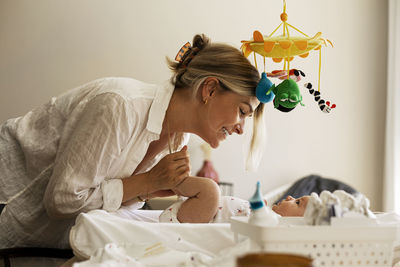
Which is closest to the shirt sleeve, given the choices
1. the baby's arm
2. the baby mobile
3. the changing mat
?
the baby's arm

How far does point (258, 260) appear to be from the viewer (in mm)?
676

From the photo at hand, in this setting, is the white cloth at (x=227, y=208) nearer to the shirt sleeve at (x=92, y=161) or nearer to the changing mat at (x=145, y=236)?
the shirt sleeve at (x=92, y=161)

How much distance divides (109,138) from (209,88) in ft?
1.39

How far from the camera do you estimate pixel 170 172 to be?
1.73 metres

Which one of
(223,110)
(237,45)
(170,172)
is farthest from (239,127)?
(237,45)

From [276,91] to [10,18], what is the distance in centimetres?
252

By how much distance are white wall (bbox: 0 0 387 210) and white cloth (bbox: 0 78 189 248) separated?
5.82 ft

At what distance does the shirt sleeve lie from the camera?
5.18 feet

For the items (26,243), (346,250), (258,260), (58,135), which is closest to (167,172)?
(58,135)

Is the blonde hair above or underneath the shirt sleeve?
above

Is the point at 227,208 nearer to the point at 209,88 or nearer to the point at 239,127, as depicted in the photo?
the point at 239,127

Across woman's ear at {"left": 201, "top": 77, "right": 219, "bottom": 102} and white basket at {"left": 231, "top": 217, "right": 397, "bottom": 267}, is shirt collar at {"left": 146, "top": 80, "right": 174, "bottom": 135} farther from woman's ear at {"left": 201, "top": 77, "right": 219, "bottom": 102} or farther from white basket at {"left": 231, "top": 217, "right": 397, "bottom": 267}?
white basket at {"left": 231, "top": 217, "right": 397, "bottom": 267}

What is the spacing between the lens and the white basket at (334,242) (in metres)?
0.96

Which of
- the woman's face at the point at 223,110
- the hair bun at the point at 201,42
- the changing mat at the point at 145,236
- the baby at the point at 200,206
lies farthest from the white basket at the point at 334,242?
the hair bun at the point at 201,42
